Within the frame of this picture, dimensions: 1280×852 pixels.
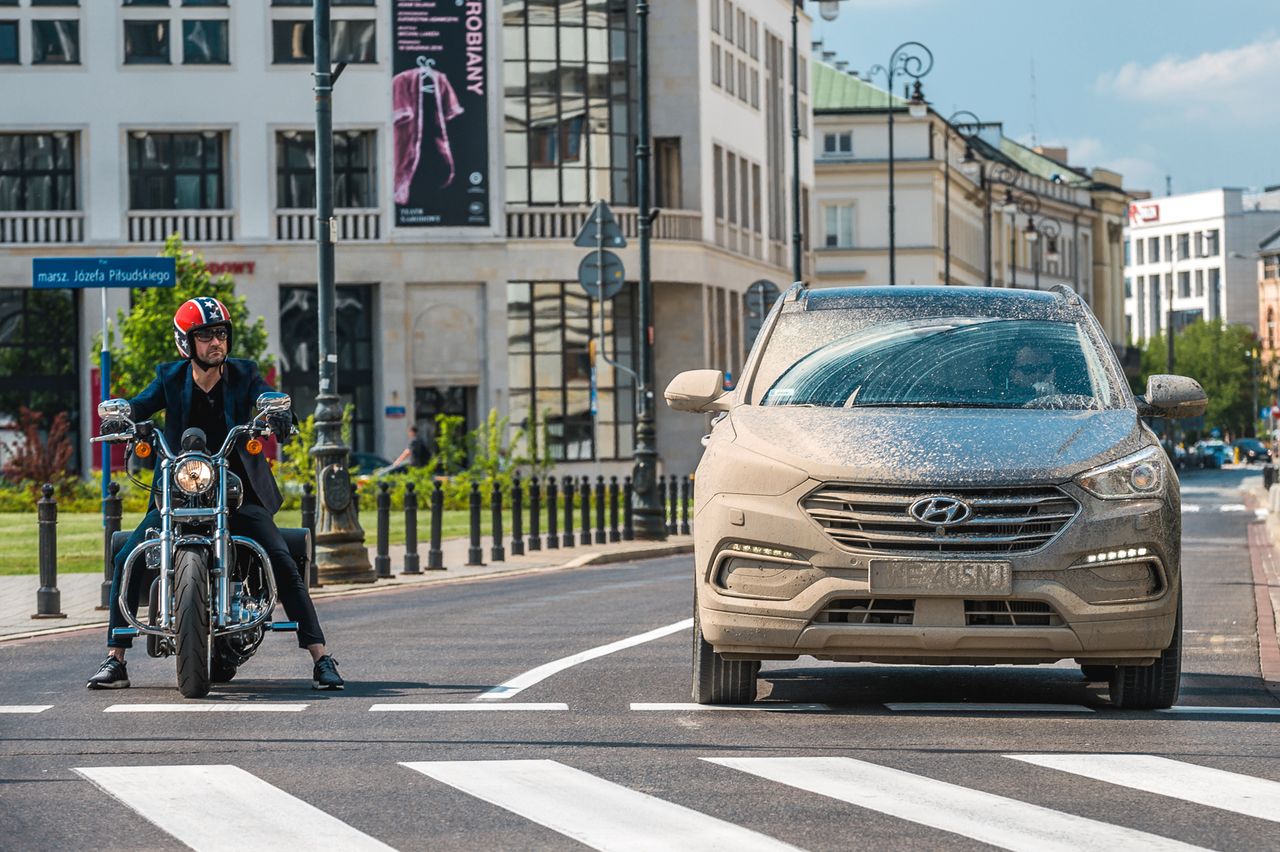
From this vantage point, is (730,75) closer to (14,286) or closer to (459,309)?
(459,309)

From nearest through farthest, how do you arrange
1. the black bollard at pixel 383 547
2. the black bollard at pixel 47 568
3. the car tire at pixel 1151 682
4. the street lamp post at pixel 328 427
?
the car tire at pixel 1151 682 < the black bollard at pixel 47 568 < the street lamp post at pixel 328 427 < the black bollard at pixel 383 547

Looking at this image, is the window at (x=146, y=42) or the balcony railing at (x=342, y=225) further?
the window at (x=146, y=42)

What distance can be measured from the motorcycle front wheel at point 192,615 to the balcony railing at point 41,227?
4984cm

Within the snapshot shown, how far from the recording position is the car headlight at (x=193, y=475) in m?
10.9

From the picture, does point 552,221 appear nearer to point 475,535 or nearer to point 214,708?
point 475,535

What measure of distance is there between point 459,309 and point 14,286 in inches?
416

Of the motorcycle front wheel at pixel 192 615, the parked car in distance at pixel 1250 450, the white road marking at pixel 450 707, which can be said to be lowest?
the parked car in distance at pixel 1250 450

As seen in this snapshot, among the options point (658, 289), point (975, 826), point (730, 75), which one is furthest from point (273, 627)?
point (730, 75)

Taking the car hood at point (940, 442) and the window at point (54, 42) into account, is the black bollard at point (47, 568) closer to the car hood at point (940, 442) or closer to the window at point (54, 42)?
the car hood at point (940, 442)

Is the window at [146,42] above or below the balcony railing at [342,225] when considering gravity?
above

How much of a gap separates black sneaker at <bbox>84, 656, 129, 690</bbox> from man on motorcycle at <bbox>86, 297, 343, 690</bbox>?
164 millimetres

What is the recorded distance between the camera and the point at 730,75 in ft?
231

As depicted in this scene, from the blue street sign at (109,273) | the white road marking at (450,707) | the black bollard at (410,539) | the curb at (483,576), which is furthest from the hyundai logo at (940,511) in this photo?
the black bollard at (410,539)

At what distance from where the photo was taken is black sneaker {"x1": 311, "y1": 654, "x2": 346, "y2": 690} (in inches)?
453
